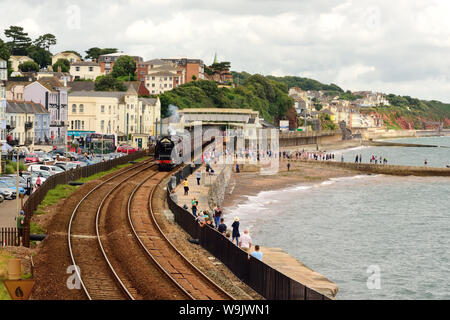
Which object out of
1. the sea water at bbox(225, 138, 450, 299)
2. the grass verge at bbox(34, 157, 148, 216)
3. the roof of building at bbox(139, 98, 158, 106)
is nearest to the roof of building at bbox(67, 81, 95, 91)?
the roof of building at bbox(139, 98, 158, 106)

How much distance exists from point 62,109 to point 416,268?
242 ft

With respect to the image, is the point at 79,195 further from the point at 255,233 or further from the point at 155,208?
the point at 255,233

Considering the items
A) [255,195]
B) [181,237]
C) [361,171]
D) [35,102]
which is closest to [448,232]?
[255,195]

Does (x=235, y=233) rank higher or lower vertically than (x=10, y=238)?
higher

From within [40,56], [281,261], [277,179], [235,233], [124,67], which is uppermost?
[40,56]

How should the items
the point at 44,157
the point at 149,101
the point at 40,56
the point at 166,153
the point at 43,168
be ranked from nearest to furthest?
1. the point at 43,168
2. the point at 166,153
3. the point at 44,157
4. the point at 149,101
5. the point at 40,56

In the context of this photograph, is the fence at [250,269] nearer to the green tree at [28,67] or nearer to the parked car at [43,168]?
the parked car at [43,168]

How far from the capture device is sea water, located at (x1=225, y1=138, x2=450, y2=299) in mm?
35219

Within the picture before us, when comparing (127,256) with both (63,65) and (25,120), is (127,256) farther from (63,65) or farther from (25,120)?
(63,65)

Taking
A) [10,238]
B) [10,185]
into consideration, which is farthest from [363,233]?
[10,238]

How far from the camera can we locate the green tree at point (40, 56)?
193913 millimetres

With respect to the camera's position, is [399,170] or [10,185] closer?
[10,185]

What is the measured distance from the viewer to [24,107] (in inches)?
3356

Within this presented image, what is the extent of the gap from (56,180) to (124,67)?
136 m
